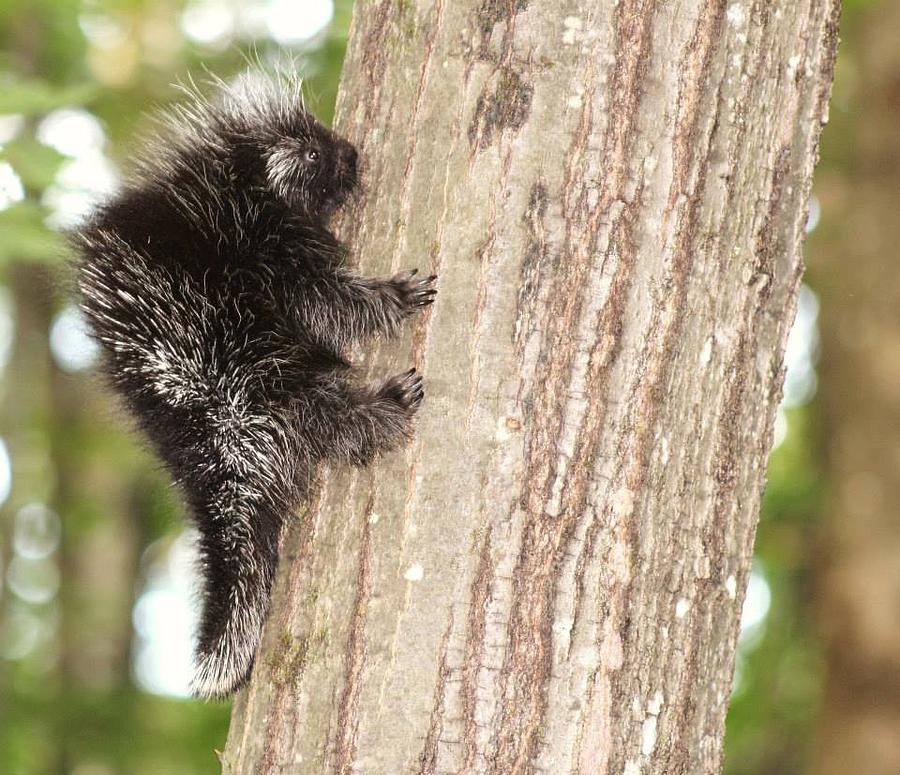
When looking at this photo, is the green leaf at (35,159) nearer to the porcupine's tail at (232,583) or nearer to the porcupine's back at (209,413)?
the porcupine's back at (209,413)

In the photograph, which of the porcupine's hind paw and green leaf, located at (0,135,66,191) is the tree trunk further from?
green leaf, located at (0,135,66,191)

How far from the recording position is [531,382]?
1.64 m

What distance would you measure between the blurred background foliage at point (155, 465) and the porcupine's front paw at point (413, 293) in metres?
0.91

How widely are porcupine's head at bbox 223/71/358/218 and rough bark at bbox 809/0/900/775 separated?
10.5 feet

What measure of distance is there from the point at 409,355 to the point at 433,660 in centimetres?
54

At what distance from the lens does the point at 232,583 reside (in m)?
2.08

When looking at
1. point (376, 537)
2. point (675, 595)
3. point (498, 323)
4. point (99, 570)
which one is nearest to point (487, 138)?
point (498, 323)

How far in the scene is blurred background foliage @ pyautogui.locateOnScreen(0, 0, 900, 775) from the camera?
379 cm

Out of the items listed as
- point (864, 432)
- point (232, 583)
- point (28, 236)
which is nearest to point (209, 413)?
point (232, 583)

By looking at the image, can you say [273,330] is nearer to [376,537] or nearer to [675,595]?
[376,537]

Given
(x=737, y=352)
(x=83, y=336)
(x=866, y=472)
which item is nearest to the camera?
(x=737, y=352)

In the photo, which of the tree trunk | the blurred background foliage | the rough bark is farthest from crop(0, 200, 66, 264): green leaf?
the rough bark

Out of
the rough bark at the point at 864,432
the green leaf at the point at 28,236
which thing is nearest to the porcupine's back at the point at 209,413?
the green leaf at the point at 28,236

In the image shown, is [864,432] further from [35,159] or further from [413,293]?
[35,159]
